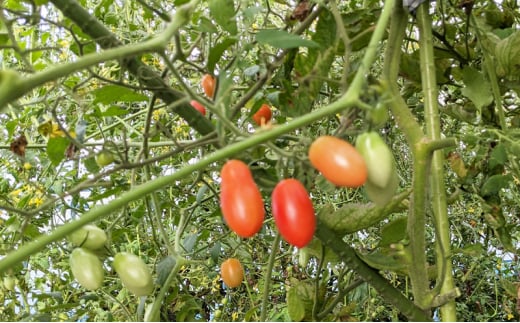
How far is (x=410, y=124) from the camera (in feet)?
1.89

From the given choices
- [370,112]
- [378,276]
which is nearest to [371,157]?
[370,112]

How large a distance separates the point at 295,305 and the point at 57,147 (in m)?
0.32

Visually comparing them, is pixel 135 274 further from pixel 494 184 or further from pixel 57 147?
pixel 494 184

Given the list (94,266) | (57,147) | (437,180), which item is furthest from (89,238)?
(437,180)

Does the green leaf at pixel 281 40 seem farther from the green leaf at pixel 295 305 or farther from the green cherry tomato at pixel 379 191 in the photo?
the green leaf at pixel 295 305

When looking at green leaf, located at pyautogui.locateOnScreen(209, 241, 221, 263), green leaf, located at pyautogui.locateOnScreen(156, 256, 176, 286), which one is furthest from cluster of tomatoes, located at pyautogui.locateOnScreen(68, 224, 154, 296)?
green leaf, located at pyautogui.locateOnScreen(209, 241, 221, 263)

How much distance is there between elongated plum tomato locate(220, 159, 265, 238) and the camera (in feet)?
1.31

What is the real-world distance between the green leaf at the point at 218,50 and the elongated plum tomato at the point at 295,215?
23 cm

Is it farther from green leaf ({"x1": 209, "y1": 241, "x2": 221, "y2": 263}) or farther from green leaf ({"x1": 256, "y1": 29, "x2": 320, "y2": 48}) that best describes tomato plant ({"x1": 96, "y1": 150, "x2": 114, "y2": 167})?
green leaf ({"x1": 209, "y1": 241, "x2": 221, "y2": 263})

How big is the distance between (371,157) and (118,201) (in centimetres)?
16

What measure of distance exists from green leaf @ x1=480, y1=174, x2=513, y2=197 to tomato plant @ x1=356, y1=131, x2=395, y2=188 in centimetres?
38

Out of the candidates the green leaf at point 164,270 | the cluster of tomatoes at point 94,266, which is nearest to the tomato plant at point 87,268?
the cluster of tomatoes at point 94,266

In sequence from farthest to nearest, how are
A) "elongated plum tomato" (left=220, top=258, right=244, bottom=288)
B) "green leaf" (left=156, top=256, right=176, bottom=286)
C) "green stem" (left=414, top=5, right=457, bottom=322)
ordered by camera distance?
"elongated plum tomato" (left=220, top=258, right=244, bottom=288) < "green leaf" (left=156, top=256, right=176, bottom=286) < "green stem" (left=414, top=5, right=457, bottom=322)

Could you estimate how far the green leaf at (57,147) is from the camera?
2.16 ft
